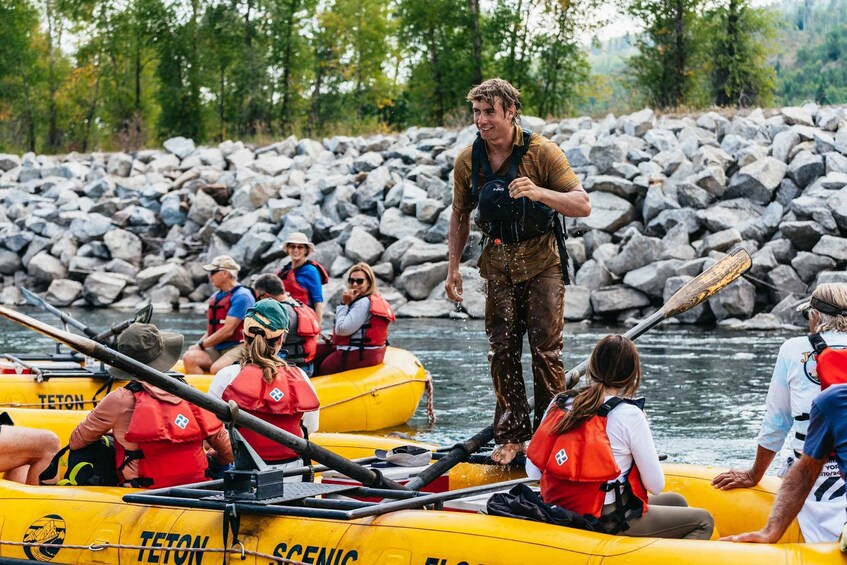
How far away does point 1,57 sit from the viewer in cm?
3619

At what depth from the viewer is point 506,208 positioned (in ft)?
17.6

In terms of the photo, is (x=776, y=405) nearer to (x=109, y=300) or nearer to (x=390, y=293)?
(x=390, y=293)

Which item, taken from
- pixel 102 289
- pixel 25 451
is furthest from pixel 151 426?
pixel 102 289

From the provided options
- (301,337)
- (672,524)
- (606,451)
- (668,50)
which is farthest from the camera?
(668,50)

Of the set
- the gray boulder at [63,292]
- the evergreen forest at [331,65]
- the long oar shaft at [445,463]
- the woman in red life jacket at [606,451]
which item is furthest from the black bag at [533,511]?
the evergreen forest at [331,65]

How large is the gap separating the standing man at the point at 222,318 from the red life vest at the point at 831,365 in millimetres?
5846

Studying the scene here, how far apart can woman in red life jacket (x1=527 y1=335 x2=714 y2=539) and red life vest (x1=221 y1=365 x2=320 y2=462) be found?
152 centimetres

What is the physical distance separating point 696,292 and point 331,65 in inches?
1155

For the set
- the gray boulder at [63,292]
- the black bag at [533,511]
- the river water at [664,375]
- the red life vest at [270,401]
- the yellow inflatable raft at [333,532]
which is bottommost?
the gray boulder at [63,292]

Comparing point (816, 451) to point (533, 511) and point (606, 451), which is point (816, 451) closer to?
point (606, 451)

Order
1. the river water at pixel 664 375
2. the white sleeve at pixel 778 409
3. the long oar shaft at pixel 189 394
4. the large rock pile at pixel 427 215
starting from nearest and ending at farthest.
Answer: the long oar shaft at pixel 189 394 → the white sleeve at pixel 778 409 → the river water at pixel 664 375 → the large rock pile at pixel 427 215

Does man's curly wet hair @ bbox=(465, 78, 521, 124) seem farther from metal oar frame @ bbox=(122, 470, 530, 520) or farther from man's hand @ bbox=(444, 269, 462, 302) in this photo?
metal oar frame @ bbox=(122, 470, 530, 520)

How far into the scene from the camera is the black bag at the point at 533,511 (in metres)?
4.21

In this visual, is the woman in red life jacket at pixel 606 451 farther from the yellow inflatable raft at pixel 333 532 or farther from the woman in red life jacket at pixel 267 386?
the woman in red life jacket at pixel 267 386
